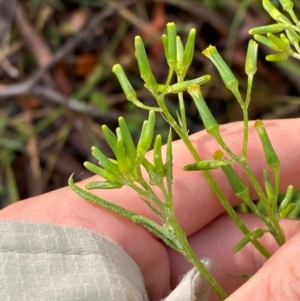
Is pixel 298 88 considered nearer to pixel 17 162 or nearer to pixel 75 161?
pixel 75 161

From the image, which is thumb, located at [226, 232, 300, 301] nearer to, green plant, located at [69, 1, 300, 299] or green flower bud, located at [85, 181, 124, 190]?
green plant, located at [69, 1, 300, 299]

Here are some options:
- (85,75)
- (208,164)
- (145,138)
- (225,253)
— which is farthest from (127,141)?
(85,75)

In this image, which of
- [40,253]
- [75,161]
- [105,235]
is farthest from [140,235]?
[75,161]

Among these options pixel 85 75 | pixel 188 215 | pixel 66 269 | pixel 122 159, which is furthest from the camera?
pixel 85 75

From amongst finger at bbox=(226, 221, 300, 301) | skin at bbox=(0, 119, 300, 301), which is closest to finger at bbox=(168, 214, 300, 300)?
skin at bbox=(0, 119, 300, 301)

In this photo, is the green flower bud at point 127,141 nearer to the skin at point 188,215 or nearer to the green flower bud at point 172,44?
the green flower bud at point 172,44

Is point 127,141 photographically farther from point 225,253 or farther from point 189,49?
point 225,253
